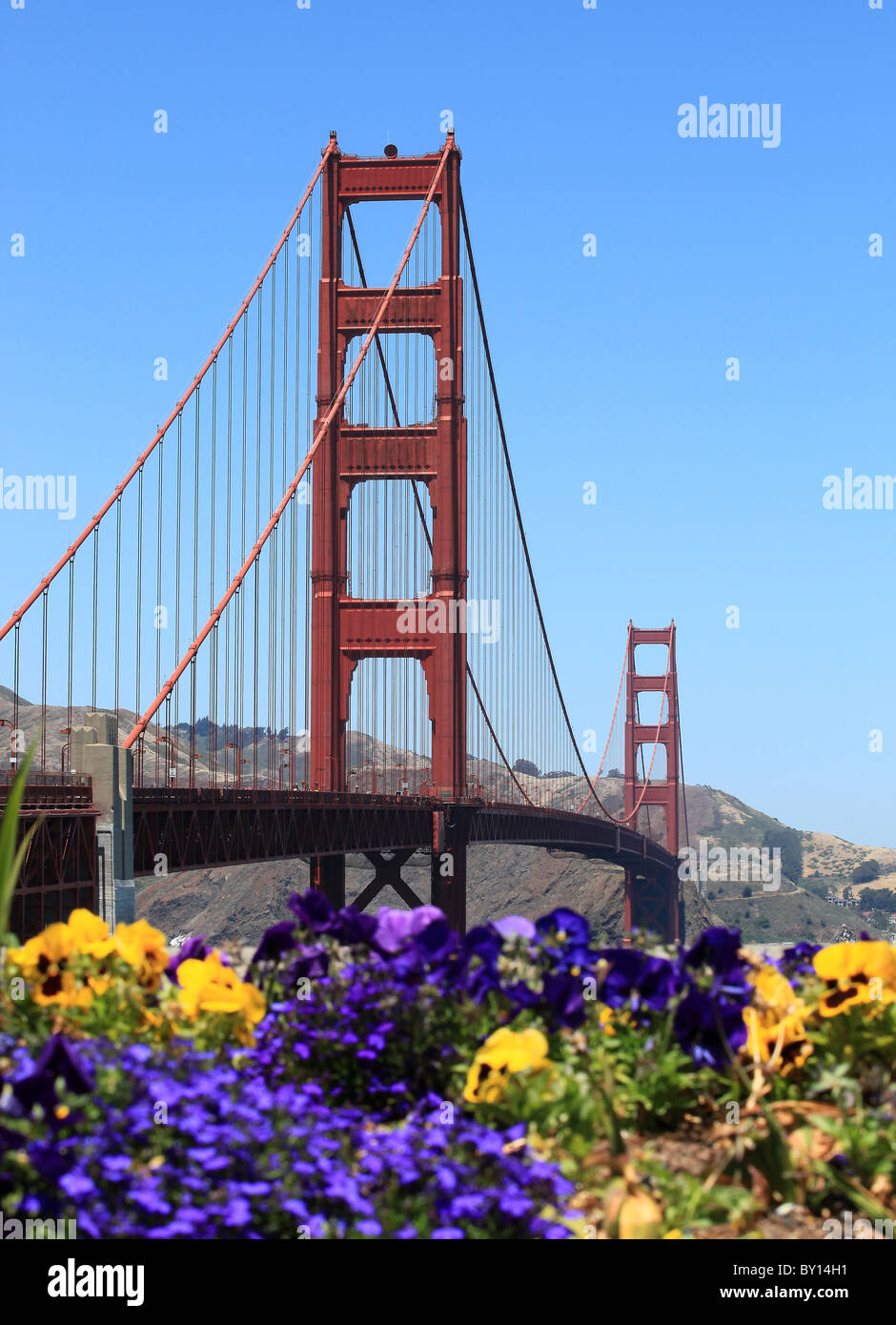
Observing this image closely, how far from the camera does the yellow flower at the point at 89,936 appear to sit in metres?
5.65

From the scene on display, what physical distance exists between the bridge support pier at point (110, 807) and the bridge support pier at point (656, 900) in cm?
9144

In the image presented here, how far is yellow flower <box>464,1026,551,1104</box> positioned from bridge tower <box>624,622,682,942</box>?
10543 centimetres

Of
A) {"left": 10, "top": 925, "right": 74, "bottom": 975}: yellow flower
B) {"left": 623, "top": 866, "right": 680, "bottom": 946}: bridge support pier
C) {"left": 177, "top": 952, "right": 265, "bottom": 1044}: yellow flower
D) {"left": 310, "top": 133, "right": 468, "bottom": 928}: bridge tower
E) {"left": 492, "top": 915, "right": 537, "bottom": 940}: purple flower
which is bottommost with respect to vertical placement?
{"left": 623, "top": 866, "right": 680, "bottom": 946}: bridge support pier

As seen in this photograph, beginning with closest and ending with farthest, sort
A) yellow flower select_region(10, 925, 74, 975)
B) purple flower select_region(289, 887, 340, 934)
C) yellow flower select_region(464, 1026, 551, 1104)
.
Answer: yellow flower select_region(464, 1026, 551, 1104) < yellow flower select_region(10, 925, 74, 975) < purple flower select_region(289, 887, 340, 934)

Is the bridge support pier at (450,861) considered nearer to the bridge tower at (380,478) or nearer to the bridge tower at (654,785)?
the bridge tower at (380,478)

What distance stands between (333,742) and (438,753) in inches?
158

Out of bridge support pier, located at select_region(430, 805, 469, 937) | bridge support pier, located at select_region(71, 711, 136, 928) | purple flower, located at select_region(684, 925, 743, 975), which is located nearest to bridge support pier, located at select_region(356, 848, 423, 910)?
bridge support pier, located at select_region(430, 805, 469, 937)

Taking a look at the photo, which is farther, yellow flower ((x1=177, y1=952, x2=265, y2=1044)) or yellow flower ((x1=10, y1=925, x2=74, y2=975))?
yellow flower ((x1=10, y1=925, x2=74, y2=975))

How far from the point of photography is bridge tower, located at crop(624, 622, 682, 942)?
376 ft

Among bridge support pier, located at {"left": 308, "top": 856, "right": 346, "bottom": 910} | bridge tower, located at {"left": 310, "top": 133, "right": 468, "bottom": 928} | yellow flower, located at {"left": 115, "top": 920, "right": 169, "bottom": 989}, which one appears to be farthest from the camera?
bridge tower, located at {"left": 310, "top": 133, "right": 468, "bottom": 928}

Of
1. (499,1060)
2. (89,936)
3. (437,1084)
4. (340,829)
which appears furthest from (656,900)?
(499,1060)

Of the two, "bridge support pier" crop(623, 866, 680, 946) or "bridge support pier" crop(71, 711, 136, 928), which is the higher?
"bridge support pier" crop(71, 711, 136, 928)

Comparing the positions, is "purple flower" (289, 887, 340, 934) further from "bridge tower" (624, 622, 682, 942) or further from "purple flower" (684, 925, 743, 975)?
"bridge tower" (624, 622, 682, 942)
